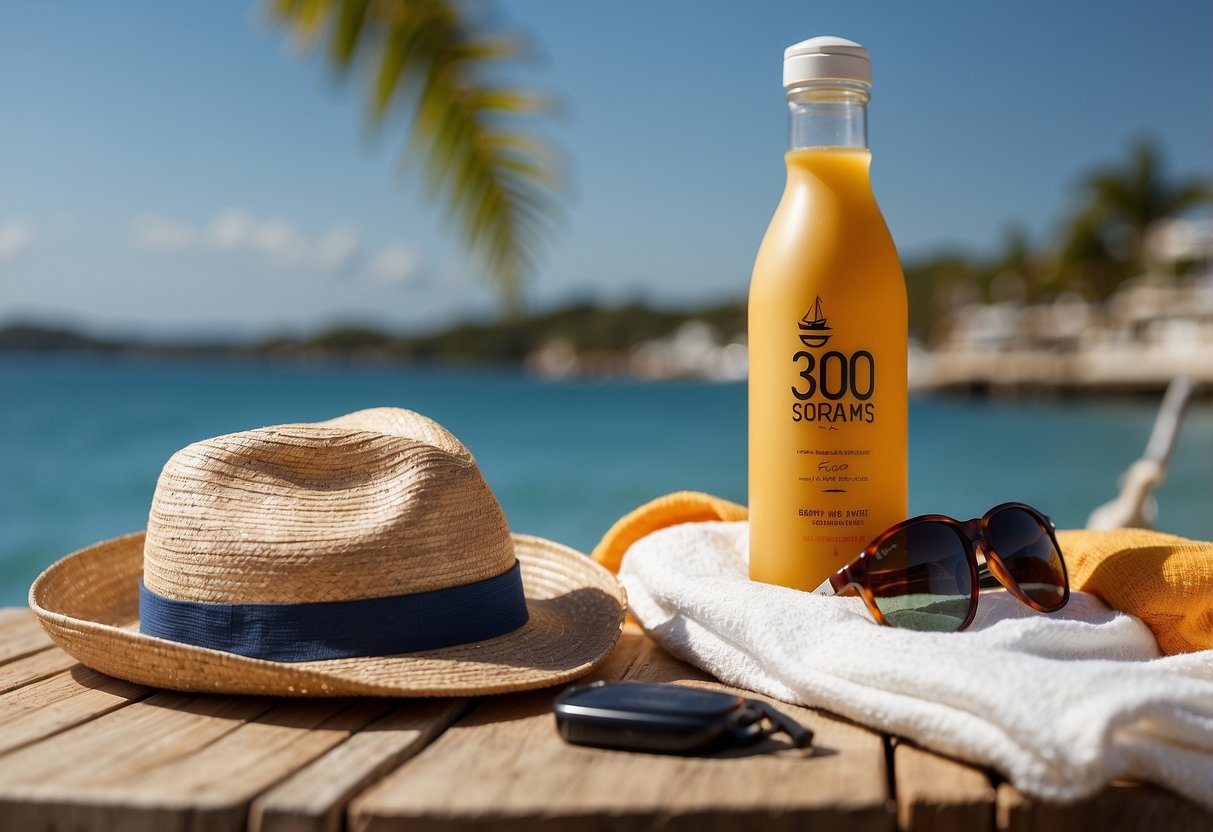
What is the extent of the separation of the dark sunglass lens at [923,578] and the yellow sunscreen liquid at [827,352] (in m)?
0.09

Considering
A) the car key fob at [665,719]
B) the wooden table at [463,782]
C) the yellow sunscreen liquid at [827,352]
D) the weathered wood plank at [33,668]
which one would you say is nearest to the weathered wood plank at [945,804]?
the wooden table at [463,782]

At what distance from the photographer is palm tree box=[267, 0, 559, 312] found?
1.81m

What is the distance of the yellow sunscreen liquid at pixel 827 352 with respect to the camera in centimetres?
133

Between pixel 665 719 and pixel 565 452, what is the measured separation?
23.3m

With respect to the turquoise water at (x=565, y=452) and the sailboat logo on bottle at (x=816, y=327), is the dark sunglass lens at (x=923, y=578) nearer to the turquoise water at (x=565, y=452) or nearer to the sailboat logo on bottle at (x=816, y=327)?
the sailboat logo on bottle at (x=816, y=327)

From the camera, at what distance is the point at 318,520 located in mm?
1248

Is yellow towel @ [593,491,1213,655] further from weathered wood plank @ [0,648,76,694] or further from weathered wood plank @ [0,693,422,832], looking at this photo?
weathered wood plank @ [0,648,76,694]

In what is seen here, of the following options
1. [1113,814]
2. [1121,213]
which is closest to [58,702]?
[1113,814]

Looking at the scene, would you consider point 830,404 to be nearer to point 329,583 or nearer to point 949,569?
point 949,569

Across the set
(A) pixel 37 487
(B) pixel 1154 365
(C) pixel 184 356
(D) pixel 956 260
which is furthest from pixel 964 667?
(C) pixel 184 356

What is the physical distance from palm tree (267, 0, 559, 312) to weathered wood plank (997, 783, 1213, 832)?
Result: 1291 millimetres

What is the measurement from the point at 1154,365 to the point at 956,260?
30.7 metres

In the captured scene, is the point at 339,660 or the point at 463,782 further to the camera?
the point at 339,660

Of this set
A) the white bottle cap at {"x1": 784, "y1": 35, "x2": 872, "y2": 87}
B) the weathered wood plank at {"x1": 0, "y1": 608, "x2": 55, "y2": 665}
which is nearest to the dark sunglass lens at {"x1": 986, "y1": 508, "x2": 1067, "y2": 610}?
the white bottle cap at {"x1": 784, "y1": 35, "x2": 872, "y2": 87}
